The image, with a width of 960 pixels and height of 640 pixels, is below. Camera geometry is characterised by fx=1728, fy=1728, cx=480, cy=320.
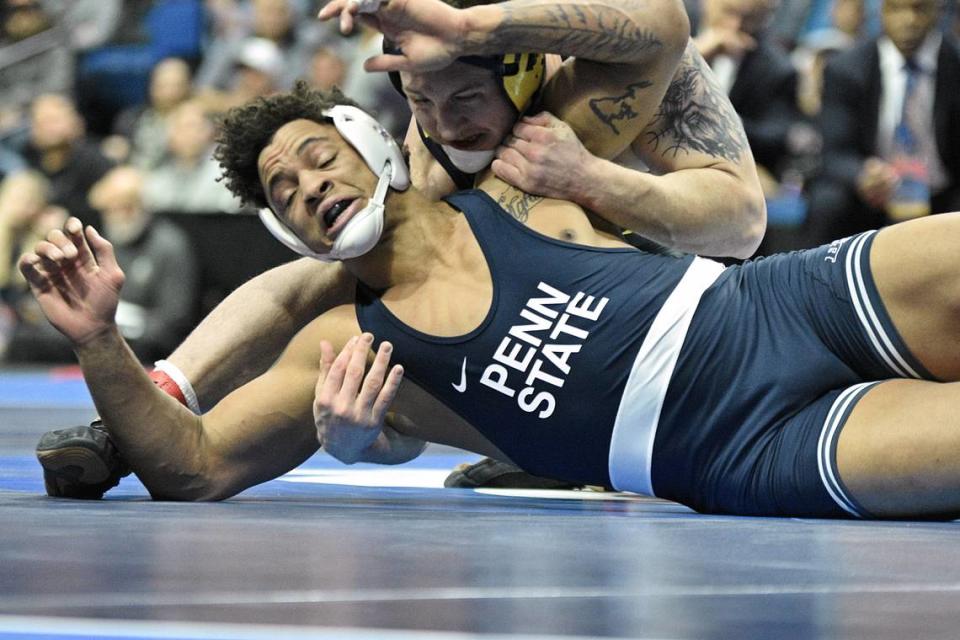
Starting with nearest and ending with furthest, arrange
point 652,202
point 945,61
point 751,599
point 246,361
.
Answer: point 751,599 → point 652,202 → point 246,361 → point 945,61

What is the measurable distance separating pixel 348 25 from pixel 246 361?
0.94 m

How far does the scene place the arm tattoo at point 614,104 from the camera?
3.24 meters

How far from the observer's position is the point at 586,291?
2.99m

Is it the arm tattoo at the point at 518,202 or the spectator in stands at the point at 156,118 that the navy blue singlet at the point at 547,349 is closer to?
the arm tattoo at the point at 518,202

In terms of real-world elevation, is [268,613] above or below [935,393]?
above

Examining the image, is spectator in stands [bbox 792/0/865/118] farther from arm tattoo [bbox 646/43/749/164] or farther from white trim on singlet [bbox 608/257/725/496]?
white trim on singlet [bbox 608/257/725/496]

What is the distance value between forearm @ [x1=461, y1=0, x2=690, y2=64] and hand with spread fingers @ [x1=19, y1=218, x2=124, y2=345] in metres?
0.70

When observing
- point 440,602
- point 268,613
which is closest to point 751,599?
point 440,602

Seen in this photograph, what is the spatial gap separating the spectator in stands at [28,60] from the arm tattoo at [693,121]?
7.28m

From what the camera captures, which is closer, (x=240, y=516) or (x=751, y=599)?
(x=751, y=599)

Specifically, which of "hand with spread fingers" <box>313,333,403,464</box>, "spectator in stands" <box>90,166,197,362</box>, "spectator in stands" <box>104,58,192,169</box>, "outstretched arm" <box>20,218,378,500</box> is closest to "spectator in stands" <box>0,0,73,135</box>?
"spectator in stands" <box>104,58,192,169</box>

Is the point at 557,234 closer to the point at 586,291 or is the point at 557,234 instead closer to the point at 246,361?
the point at 586,291

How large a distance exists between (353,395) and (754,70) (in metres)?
4.11

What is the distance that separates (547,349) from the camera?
9.66 feet
